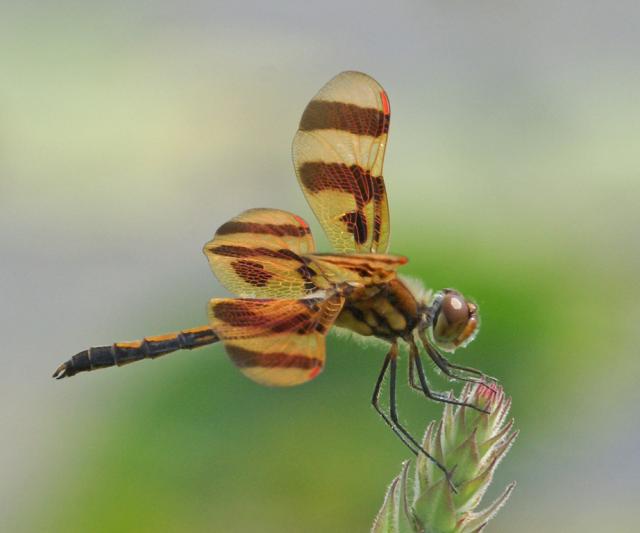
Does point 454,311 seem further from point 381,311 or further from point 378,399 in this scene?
point 378,399

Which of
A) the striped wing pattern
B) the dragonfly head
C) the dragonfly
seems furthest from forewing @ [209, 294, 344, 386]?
the striped wing pattern

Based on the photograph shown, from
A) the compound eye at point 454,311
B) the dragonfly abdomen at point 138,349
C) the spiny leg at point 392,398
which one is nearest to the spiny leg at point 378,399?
the spiny leg at point 392,398

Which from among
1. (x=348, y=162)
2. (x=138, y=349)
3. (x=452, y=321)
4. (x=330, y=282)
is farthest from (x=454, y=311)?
(x=138, y=349)

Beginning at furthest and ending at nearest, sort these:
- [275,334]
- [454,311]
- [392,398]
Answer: [392,398] → [454,311] → [275,334]

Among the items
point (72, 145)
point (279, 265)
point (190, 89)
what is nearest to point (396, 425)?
point (279, 265)

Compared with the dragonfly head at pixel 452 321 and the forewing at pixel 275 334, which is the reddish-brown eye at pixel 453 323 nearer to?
the dragonfly head at pixel 452 321

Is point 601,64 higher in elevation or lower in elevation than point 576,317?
higher

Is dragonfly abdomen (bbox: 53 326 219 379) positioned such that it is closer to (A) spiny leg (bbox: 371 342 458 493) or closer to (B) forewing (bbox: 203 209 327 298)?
(B) forewing (bbox: 203 209 327 298)

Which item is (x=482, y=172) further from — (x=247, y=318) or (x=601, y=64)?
(x=247, y=318)
